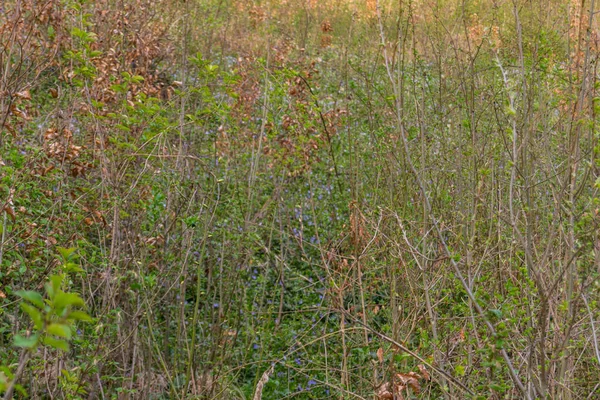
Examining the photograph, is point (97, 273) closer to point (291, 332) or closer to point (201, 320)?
point (201, 320)

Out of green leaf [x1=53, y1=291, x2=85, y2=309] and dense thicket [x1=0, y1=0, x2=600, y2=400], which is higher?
green leaf [x1=53, y1=291, x2=85, y2=309]

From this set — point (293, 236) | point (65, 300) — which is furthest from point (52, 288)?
point (293, 236)

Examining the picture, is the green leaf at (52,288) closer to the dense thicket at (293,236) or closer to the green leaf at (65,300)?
the green leaf at (65,300)

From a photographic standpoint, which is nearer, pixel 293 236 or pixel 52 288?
pixel 52 288

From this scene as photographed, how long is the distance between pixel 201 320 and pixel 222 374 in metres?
1.05

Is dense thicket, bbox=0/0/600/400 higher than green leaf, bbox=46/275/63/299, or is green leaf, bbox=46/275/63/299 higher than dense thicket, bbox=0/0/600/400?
green leaf, bbox=46/275/63/299

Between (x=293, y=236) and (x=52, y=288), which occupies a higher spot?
(x=52, y=288)

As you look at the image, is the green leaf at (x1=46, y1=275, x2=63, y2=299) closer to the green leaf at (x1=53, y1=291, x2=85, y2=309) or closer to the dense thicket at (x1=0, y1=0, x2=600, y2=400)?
the green leaf at (x1=53, y1=291, x2=85, y2=309)

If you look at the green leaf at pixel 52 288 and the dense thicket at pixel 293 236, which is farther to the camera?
the dense thicket at pixel 293 236

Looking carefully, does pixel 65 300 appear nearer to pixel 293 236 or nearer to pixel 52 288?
pixel 52 288

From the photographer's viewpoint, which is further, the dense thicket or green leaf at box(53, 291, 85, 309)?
the dense thicket

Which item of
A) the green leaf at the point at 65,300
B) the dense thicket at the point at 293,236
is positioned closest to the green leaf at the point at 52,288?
A: the green leaf at the point at 65,300

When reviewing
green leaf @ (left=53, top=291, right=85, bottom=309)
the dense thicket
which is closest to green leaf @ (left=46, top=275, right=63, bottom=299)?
green leaf @ (left=53, top=291, right=85, bottom=309)

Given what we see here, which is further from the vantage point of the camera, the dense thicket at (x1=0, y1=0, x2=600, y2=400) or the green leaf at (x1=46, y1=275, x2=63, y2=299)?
the dense thicket at (x1=0, y1=0, x2=600, y2=400)
